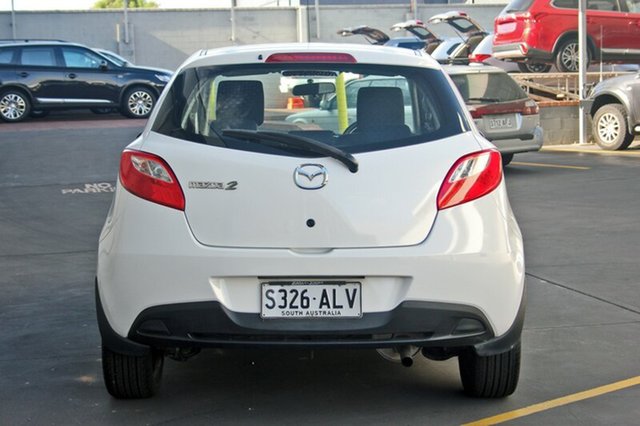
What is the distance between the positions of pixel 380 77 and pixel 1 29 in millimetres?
41664

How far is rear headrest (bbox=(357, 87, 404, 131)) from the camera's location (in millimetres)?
4969

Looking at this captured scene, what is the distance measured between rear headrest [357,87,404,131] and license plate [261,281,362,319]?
72 centimetres

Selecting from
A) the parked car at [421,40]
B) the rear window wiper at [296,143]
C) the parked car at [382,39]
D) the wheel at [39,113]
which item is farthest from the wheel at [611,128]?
the rear window wiper at [296,143]

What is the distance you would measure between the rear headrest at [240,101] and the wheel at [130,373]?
1047 mm

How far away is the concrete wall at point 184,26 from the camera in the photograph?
44656 millimetres

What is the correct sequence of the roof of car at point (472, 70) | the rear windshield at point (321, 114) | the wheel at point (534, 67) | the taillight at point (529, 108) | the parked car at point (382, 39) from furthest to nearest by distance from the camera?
1. the parked car at point (382, 39)
2. the wheel at point (534, 67)
3. the roof of car at point (472, 70)
4. the taillight at point (529, 108)
5. the rear windshield at point (321, 114)

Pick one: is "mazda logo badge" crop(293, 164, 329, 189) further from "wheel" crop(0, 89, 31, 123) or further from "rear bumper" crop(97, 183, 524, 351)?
"wheel" crop(0, 89, 31, 123)

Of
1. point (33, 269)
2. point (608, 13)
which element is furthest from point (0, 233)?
point (608, 13)

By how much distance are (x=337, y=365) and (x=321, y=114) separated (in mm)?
1341

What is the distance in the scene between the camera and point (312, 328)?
15.2 ft

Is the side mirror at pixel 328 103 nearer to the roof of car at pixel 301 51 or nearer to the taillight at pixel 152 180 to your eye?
the roof of car at pixel 301 51

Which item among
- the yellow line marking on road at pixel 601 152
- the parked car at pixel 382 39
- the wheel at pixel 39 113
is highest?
the parked car at pixel 382 39

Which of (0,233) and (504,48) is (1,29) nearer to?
(504,48)

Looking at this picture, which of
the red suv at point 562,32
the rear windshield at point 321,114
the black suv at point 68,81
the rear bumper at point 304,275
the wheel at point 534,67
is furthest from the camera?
the black suv at point 68,81
